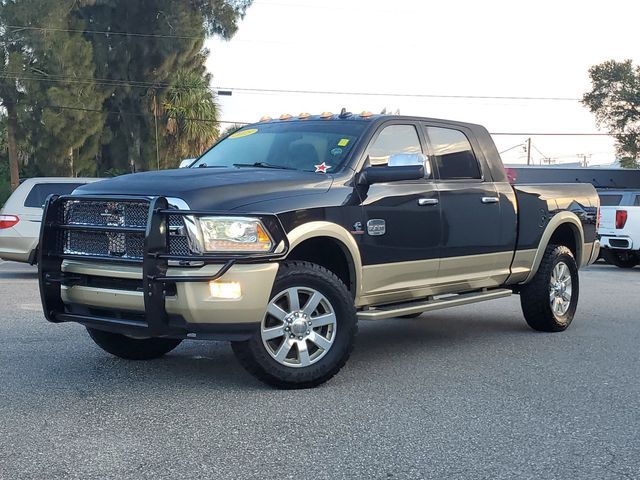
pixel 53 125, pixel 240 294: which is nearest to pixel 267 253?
pixel 240 294

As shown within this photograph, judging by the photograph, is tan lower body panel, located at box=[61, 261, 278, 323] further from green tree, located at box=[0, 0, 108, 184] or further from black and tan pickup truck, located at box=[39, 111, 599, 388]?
green tree, located at box=[0, 0, 108, 184]

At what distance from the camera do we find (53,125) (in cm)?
3741

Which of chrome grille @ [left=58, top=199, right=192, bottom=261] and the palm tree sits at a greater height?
the palm tree

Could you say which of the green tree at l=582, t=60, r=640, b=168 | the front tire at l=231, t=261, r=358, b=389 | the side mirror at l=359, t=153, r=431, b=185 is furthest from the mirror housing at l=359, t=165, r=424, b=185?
the green tree at l=582, t=60, r=640, b=168

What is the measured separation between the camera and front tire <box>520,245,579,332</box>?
8.04 m

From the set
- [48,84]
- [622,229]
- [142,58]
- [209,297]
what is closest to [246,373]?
[209,297]

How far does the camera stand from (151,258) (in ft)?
16.7

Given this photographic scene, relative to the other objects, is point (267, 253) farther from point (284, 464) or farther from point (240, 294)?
point (284, 464)

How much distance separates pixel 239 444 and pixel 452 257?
9.99ft

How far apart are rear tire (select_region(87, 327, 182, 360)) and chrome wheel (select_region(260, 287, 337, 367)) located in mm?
1324

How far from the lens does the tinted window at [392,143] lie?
648 cm

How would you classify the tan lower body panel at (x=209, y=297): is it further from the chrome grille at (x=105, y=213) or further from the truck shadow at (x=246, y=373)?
the truck shadow at (x=246, y=373)

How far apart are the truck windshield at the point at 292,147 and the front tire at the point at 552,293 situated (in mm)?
2693

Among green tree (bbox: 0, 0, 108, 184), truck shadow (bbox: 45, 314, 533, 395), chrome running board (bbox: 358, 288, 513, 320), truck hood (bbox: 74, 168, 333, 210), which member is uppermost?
green tree (bbox: 0, 0, 108, 184)
